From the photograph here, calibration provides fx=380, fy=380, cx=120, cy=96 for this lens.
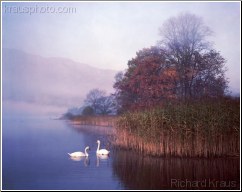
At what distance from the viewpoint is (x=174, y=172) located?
9.65 m

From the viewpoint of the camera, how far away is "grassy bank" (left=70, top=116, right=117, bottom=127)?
72.5 ft

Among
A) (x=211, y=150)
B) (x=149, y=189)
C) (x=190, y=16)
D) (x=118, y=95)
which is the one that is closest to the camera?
(x=149, y=189)

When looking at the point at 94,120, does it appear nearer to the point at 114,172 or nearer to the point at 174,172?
the point at 114,172

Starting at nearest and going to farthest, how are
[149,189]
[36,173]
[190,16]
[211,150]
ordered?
1. [149,189]
2. [36,173]
3. [211,150]
4. [190,16]

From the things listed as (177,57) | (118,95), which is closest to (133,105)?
(118,95)

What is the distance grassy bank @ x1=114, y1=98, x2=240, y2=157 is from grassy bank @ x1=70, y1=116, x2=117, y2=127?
362 inches

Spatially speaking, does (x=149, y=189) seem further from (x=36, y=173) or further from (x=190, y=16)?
(x=190, y=16)

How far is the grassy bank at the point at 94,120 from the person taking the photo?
22112 mm

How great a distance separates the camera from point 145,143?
1150 cm

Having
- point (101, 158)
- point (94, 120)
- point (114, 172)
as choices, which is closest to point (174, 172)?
point (114, 172)

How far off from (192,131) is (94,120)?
44.8 ft

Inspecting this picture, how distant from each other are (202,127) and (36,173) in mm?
4794

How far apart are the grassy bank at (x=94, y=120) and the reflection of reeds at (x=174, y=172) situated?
32.7 feet

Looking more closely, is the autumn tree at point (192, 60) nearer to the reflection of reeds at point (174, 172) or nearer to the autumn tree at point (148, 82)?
the autumn tree at point (148, 82)
